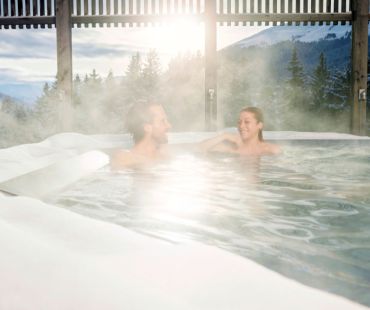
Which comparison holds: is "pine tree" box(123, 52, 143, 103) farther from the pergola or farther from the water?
the water

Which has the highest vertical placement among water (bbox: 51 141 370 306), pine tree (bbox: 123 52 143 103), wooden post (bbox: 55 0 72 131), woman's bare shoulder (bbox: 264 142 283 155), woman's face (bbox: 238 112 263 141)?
pine tree (bbox: 123 52 143 103)

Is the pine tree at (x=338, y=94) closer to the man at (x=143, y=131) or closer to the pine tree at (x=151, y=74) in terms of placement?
the pine tree at (x=151, y=74)

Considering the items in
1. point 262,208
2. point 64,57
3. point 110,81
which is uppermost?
point 110,81

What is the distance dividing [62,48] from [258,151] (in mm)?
3361

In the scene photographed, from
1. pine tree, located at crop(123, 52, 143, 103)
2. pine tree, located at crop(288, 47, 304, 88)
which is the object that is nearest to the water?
pine tree, located at crop(288, 47, 304, 88)

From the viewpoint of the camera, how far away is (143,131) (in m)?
4.14

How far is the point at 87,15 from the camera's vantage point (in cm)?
700

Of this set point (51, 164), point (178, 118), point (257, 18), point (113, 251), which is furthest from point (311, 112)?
point (113, 251)

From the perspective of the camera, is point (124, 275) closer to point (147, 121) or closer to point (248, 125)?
point (147, 121)

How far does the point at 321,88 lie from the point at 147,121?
2665 centimetres

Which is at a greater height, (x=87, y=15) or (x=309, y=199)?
(x=87, y=15)

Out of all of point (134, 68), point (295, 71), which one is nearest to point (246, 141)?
point (295, 71)

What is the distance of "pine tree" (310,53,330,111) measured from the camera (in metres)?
28.5

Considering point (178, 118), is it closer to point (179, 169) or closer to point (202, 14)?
point (202, 14)
